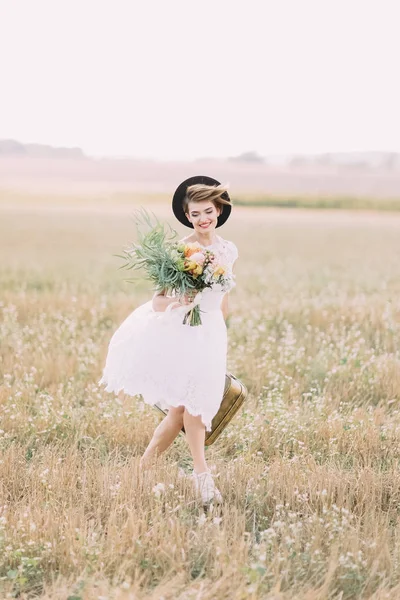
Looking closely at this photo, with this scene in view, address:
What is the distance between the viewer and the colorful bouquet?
5.33m

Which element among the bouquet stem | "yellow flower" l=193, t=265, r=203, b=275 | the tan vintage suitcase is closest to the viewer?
"yellow flower" l=193, t=265, r=203, b=275

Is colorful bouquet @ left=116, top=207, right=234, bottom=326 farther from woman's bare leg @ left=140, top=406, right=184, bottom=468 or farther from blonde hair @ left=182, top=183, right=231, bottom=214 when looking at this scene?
woman's bare leg @ left=140, top=406, right=184, bottom=468

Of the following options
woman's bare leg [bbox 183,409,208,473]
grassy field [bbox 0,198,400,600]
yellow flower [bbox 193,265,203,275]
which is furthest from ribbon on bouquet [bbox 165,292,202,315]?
grassy field [bbox 0,198,400,600]

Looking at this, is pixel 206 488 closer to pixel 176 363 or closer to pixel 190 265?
pixel 176 363

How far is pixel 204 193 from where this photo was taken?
5.72m

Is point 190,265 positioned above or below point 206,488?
above

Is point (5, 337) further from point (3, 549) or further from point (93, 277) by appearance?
point (93, 277)

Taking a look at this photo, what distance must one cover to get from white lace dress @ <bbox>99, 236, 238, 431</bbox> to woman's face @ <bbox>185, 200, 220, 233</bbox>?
0.32 metres

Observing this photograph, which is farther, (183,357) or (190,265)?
(183,357)

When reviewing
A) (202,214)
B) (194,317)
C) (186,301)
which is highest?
(202,214)

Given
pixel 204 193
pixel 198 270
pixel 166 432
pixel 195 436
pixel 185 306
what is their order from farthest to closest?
pixel 166 432
pixel 204 193
pixel 195 436
pixel 185 306
pixel 198 270

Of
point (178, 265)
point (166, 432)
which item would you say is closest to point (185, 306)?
point (178, 265)

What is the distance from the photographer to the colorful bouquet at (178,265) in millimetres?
5332

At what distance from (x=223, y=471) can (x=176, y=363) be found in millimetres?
896
